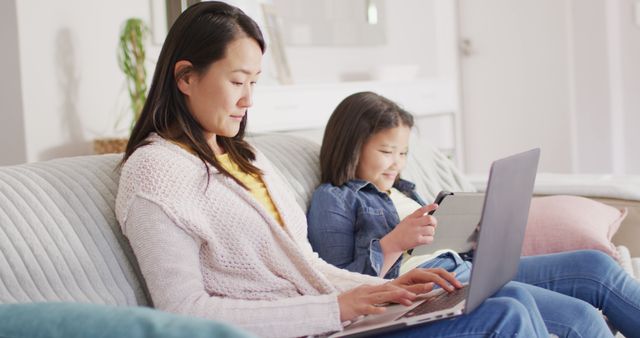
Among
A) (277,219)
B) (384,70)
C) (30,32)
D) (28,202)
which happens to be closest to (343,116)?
(277,219)

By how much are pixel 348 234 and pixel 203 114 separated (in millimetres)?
508

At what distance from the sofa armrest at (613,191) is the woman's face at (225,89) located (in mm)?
1313

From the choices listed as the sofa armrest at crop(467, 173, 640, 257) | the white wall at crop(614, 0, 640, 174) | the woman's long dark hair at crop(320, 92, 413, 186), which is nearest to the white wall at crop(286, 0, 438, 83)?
the white wall at crop(614, 0, 640, 174)

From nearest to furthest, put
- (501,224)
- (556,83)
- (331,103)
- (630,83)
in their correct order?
1. (501,224)
2. (331,103)
3. (630,83)
4. (556,83)

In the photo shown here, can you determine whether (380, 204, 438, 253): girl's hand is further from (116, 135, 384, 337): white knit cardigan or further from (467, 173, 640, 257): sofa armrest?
(467, 173, 640, 257): sofa armrest

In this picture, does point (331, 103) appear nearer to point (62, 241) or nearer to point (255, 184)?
point (255, 184)

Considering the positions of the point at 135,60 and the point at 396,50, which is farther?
the point at 396,50

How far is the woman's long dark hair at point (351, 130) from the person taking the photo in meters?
2.15

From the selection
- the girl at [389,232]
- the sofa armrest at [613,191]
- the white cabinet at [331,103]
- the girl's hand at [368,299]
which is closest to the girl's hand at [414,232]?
the girl at [389,232]

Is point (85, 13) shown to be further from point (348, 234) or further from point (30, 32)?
point (348, 234)

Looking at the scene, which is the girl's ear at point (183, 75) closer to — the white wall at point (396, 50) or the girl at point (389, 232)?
the girl at point (389, 232)

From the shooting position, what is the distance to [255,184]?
176 cm

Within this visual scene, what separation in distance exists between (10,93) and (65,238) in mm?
1891

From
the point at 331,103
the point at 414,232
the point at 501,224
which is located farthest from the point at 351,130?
the point at 331,103
